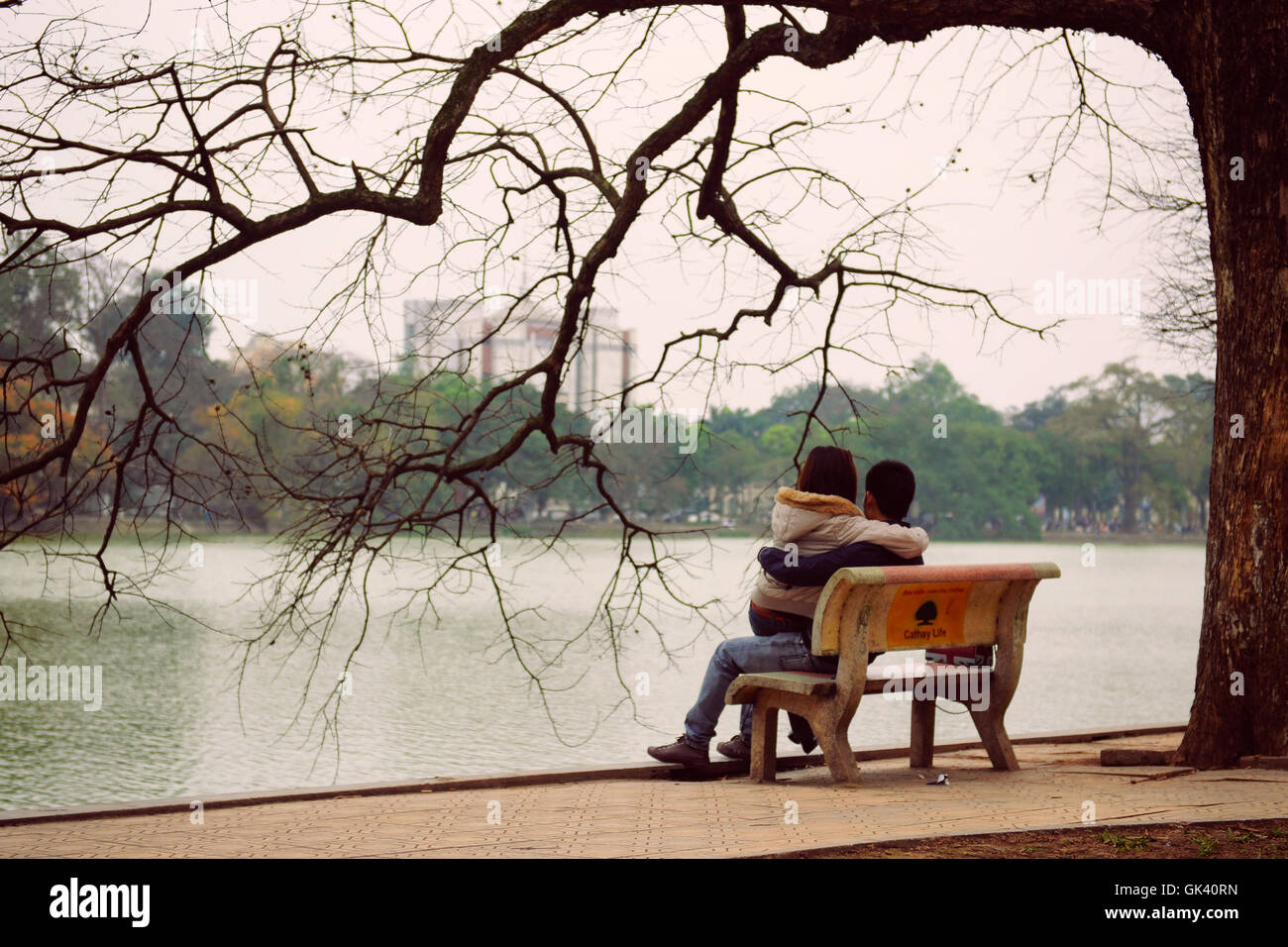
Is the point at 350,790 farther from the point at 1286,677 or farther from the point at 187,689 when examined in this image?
the point at 187,689

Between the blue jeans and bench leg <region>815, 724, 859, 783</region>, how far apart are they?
0.39 m

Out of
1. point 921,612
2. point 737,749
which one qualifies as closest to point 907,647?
point 921,612

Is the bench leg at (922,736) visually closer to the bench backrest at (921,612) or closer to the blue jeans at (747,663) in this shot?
the bench backrest at (921,612)

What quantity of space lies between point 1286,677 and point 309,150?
533cm

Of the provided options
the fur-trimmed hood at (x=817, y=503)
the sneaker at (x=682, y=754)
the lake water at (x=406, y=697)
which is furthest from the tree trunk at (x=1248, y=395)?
the sneaker at (x=682, y=754)

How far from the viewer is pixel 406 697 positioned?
16672mm

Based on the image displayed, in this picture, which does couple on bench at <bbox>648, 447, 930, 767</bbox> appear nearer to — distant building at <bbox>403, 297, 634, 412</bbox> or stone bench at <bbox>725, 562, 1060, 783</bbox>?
stone bench at <bbox>725, 562, 1060, 783</bbox>

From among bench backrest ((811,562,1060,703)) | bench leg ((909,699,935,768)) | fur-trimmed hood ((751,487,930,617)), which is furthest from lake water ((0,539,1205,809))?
fur-trimmed hood ((751,487,930,617))

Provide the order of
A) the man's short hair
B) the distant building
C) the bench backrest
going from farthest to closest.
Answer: the distant building → the man's short hair → the bench backrest

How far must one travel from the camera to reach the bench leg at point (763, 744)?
20.8 ft

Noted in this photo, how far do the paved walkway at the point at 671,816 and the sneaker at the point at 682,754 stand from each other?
0.45 feet

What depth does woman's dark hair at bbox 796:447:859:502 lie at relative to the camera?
626cm
